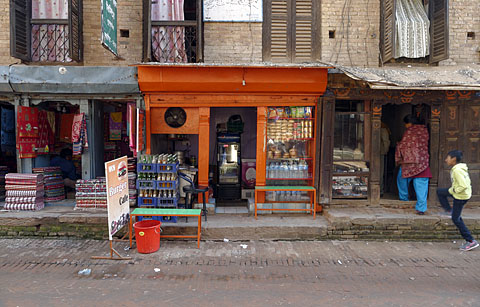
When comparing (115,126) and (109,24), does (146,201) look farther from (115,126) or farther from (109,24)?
(109,24)

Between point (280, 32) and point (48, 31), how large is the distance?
19.2 feet

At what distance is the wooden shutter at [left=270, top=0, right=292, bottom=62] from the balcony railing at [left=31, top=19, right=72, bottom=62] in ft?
17.0

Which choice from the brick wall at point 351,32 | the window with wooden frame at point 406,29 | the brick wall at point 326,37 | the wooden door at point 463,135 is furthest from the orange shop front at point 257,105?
the wooden door at point 463,135

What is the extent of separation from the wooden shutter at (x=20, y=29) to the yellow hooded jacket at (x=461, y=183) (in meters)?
10.00

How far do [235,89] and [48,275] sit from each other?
17.4 ft

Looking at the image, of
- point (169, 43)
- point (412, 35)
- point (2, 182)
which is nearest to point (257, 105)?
→ point (169, 43)

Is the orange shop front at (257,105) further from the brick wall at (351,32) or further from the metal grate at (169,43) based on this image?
the brick wall at (351,32)

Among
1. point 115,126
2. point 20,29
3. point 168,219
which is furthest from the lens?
point 115,126

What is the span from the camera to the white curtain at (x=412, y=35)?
25.2ft

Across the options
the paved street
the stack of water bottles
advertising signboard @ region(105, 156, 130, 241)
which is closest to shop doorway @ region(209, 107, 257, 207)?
the stack of water bottles

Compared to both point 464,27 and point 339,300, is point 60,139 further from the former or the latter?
point 464,27

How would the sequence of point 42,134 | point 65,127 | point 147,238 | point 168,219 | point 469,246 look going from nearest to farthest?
point 147,238, point 469,246, point 168,219, point 42,134, point 65,127

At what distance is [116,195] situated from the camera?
569 cm

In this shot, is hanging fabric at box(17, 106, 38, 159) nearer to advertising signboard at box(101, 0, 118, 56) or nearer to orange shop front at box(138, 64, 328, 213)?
advertising signboard at box(101, 0, 118, 56)
